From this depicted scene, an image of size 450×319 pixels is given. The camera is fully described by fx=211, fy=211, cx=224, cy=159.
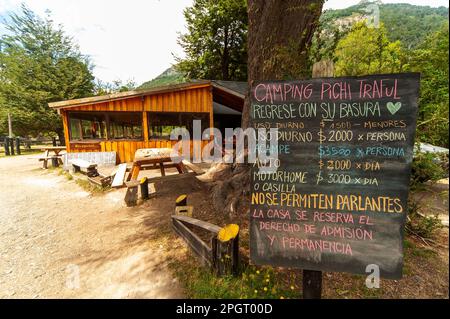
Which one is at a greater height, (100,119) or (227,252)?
(100,119)

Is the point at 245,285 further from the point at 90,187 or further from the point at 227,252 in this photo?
the point at 90,187

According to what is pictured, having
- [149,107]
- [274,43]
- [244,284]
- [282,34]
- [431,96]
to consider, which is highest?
[282,34]

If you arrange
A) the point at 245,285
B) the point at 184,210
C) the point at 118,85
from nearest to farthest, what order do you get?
the point at 245,285, the point at 184,210, the point at 118,85

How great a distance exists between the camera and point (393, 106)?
175 cm

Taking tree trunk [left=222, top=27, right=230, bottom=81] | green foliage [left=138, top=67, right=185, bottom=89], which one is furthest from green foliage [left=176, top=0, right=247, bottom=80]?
green foliage [left=138, top=67, right=185, bottom=89]

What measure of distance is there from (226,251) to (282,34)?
13.0 ft

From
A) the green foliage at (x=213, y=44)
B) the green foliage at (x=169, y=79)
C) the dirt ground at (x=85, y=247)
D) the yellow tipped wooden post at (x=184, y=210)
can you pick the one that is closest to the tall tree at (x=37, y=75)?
the green foliage at (x=169, y=79)

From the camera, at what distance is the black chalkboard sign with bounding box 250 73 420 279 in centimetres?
177

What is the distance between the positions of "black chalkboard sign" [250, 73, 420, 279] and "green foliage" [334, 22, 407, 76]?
2.71 ft

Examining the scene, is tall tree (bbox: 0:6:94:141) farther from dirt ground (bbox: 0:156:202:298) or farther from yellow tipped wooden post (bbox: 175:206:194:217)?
yellow tipped wooden post (bbox: 175:206:194:217)

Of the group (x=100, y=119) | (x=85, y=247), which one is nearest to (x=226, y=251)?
(x=85, y=247)

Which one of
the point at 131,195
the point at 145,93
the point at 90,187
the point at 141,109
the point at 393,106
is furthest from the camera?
the point at 141,109

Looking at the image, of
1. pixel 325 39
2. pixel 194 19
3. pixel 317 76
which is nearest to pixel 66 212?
pixel 317 76

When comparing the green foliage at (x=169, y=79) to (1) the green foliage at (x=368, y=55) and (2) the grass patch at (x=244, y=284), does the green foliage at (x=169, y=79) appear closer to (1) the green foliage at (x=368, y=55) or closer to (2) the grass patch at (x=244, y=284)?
(1) the green foliage at (x=368, y=55)
